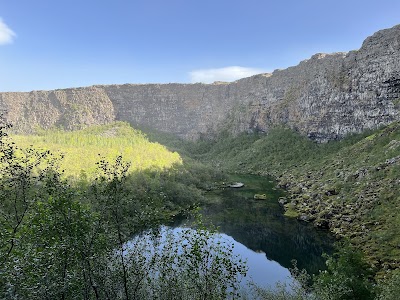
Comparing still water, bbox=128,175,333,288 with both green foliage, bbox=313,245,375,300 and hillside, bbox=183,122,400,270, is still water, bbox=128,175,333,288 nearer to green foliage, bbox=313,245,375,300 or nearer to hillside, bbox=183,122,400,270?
hillside, bbox=183,122,400,270

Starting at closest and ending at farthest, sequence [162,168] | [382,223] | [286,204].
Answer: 1. [382,223]
2. [286,204]
3. [162,168]

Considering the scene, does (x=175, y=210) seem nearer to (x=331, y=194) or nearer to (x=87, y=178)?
(x=87, y=178)

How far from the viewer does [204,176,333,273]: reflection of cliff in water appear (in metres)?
59.2

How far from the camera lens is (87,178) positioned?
76.6 m

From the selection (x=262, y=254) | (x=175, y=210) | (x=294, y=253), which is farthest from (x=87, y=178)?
(x=294, y=253)

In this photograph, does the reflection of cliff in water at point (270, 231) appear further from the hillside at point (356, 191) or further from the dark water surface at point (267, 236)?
the hillside at point (356, 191)

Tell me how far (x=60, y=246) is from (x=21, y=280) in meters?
2.42

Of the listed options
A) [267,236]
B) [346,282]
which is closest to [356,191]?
[267,236]

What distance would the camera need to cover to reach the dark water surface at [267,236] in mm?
54969

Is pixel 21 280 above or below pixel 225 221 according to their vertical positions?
above

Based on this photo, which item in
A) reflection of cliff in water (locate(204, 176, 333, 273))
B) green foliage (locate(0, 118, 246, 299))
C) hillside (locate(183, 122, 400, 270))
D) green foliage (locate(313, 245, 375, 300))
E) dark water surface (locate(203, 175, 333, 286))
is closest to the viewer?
green foliage (locate(0, 118, 246, 299))

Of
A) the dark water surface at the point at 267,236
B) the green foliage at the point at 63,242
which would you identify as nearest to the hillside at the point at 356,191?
the dark water surface at the point at 267,236

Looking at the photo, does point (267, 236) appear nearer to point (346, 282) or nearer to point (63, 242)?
point (346, 282)

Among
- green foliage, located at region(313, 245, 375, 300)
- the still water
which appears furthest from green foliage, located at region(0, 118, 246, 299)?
the still water
